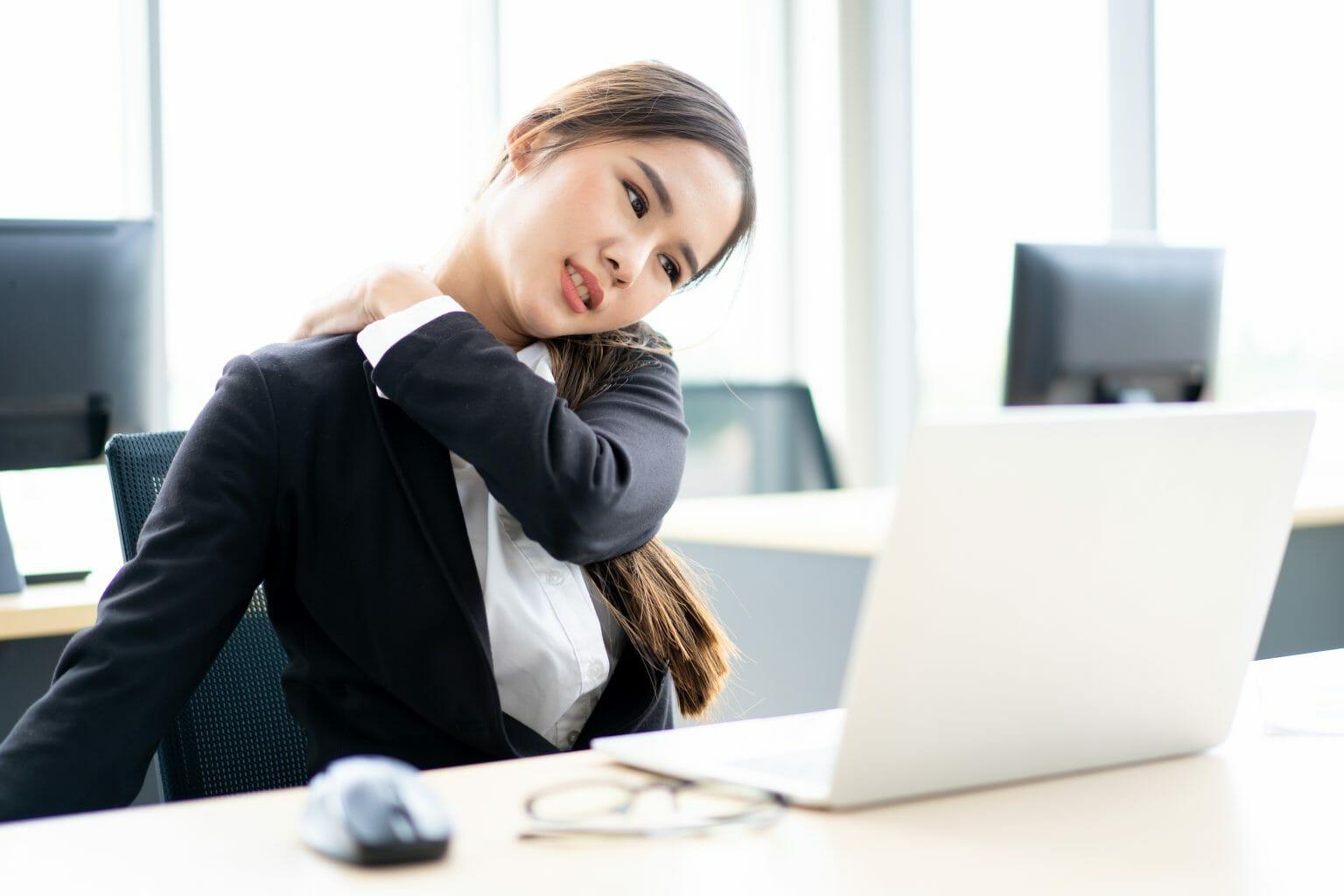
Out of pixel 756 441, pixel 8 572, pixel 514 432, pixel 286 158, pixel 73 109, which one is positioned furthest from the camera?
pixel 756 441

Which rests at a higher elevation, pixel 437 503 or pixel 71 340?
pixel 71 340

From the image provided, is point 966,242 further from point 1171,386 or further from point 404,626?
point 404,626

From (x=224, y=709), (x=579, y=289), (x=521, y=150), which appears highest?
(x=521, y=150)

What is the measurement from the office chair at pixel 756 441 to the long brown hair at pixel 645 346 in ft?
7.89

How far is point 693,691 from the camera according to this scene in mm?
1168

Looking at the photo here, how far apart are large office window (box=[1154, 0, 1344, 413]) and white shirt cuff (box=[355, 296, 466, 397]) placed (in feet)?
8.69

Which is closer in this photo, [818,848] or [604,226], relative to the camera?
[818,848]

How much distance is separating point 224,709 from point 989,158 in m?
3.26

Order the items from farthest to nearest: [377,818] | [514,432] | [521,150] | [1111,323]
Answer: [1111,323], [521,150], [514,432], [377,818]

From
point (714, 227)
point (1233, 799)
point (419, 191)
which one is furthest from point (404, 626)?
point (419, 191)

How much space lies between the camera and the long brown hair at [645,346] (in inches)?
43.4

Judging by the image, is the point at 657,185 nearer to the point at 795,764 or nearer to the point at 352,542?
the point at 352,542

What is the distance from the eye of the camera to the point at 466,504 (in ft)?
3.52

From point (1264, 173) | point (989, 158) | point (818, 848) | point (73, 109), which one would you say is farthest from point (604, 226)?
point (989, 158)
